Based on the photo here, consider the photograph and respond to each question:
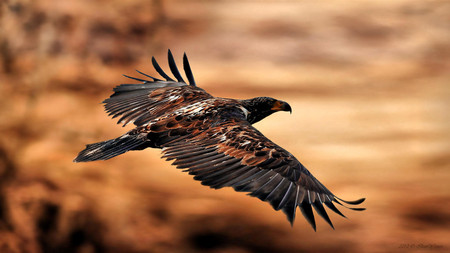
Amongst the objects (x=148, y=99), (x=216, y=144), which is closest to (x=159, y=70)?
(x=148, y=99)

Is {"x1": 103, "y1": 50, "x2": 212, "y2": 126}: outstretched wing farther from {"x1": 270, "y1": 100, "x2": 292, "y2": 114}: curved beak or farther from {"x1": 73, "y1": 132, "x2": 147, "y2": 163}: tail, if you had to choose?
{"x1": 270, "y1": 100, "x2": 292, "y2": 114}: curved beak

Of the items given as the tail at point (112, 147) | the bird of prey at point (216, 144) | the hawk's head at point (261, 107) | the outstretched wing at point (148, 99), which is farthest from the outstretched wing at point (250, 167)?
the outstretched wing at point (148, 99)

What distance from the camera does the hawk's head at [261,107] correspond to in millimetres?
5703

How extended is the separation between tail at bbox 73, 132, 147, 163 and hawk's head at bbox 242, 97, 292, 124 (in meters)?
1.18

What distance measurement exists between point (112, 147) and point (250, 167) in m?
1.38

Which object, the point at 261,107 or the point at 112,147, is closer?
the point at 112,147

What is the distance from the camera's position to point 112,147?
517 cm

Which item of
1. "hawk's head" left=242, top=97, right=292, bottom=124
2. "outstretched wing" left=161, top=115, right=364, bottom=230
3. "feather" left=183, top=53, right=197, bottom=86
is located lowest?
"outstretched wing" left=161, top=115, right=364, bottom=230

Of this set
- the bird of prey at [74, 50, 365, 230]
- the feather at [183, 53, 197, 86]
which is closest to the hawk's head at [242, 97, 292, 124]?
the bird of prey at [74, 50, 365, 230]

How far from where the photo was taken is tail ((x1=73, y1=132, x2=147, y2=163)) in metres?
5.07

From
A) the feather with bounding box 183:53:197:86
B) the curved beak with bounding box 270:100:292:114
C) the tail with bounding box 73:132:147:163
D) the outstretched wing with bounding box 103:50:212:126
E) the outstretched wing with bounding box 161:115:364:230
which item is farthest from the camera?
the feather with bounding box 183:53:197:86

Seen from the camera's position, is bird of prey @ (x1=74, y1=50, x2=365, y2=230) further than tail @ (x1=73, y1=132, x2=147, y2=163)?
No

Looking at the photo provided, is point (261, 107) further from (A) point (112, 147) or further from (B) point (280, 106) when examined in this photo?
(A) point (112, 147)

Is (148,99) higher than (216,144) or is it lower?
higher
